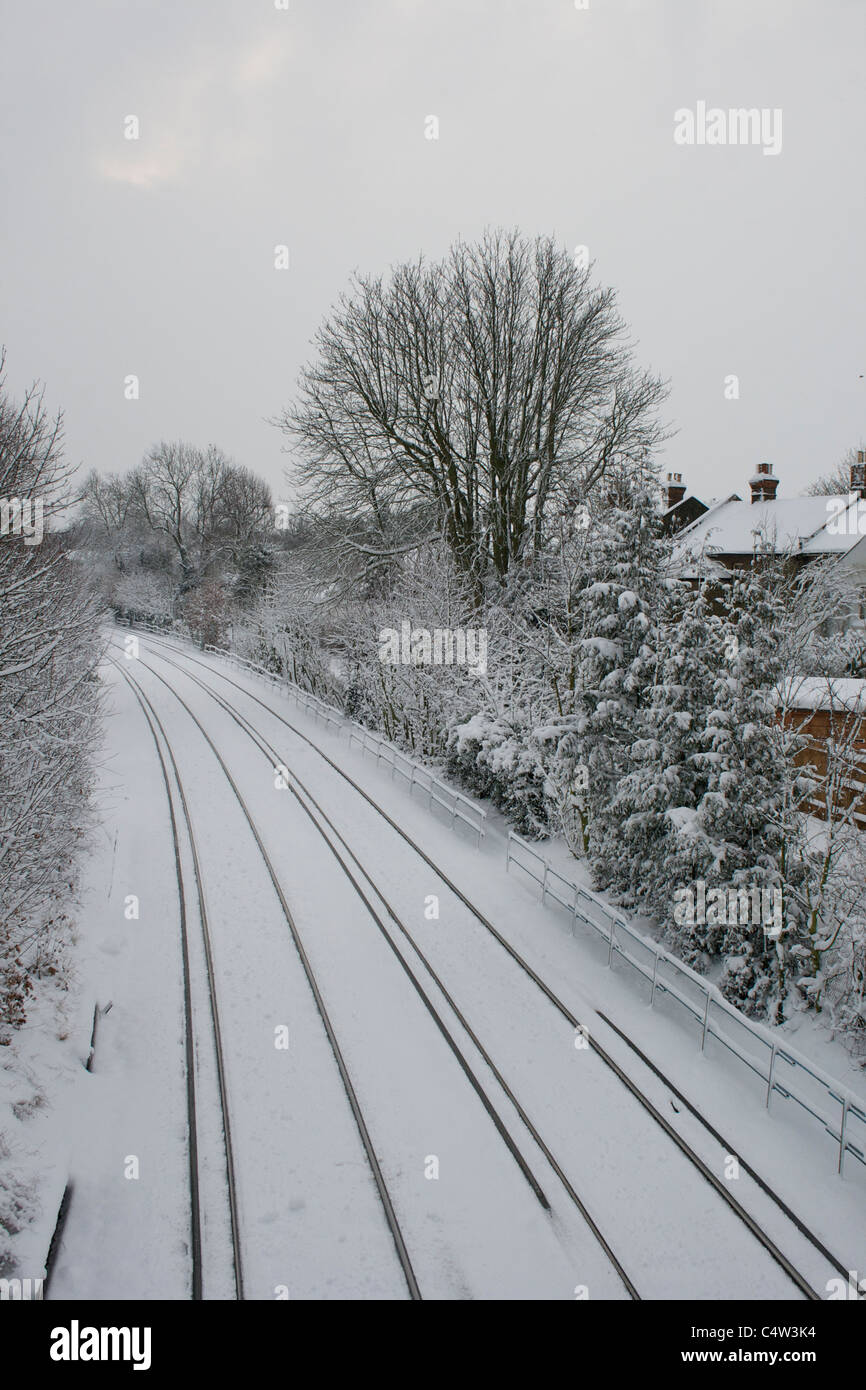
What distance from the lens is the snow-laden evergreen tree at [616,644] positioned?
12930 mm

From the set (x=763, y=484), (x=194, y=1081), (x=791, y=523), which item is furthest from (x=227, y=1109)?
(x=763, y=484)

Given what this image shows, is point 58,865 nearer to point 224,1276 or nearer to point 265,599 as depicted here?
point 224,1276

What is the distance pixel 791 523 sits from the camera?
135ft

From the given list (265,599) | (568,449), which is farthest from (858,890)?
(265,599)

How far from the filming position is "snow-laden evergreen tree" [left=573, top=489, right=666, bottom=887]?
12.9 m

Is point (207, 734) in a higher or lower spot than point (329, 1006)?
higher

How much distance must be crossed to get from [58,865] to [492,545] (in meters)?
17.2

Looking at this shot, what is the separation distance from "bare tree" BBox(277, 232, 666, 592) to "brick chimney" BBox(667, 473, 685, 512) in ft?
86.6

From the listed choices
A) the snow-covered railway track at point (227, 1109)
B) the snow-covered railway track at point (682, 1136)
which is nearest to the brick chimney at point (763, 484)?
the snow-covered railway track at point (682, 1136)

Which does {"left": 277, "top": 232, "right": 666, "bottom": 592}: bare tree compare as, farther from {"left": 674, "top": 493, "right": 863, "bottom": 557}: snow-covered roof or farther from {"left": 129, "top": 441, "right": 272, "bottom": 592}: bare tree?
{"left": 129, "top": 441, "right": 272, "bottom": 592}: bare tree

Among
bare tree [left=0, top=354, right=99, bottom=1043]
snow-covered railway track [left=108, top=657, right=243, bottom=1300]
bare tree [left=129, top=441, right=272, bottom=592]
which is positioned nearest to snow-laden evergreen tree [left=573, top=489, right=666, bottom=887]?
snow-covered railway track [left=108, top=657, right=243, bottom=1300]

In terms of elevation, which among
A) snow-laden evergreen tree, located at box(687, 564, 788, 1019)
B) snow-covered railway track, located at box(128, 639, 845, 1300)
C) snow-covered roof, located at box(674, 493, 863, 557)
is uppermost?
snow-covered roof, located at box(674, 493, 863, 557)
